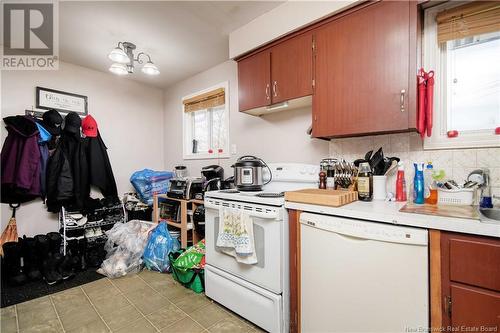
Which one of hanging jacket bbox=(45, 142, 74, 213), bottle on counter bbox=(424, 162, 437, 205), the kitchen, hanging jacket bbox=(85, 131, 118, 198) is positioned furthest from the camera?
hanging jacket bbox=(85, 131, 118, 198)

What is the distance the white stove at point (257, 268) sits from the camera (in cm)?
135

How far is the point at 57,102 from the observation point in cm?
263

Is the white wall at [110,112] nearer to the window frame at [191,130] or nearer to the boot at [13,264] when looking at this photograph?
the boot at [13,264]

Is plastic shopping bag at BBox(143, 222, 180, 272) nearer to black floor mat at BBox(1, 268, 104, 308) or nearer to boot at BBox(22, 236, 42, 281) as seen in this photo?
black floor mat at BBox(1, 268, 104, 308)

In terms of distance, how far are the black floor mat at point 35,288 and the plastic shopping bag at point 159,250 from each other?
456mm

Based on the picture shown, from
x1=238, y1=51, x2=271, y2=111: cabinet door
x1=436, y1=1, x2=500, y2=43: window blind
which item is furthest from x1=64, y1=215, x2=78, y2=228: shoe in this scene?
x1=436, y1=1, x2=500, y2=43: window blind

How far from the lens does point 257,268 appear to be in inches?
56.7

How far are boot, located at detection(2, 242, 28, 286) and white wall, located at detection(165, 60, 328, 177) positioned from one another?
6.23 ft

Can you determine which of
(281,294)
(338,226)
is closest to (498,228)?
(338,226)

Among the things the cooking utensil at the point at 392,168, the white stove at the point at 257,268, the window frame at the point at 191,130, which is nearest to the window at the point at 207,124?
the window frame at the point at 191,130

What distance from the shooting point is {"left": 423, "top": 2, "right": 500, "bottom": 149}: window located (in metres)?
1.28

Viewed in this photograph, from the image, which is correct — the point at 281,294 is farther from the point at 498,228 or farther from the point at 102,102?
the point at 102,102

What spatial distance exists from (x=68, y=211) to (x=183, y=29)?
2261 mm

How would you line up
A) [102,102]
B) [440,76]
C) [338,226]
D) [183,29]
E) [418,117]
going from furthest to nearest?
[102,102] → [183,29] → [440,76] → [418,117] → [338,226]
